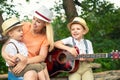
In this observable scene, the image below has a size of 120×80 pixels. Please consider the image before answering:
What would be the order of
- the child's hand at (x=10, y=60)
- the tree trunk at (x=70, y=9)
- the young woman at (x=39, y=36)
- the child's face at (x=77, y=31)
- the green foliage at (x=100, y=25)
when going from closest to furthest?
1. the child's hand at (x=10, y=60)
2. the young woman at (x=39, y=36)
3. the child's face at (x=77, y=31)
4. the green foliage at (x=100, y=25)
5. the tree trunk at (x=70, y=9)

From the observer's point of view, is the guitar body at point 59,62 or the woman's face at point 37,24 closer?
the woman's face at point 37,24

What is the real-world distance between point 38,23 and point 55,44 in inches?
18.1

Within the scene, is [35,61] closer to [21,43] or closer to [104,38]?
[21,43]

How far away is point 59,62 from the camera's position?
18.2 ft

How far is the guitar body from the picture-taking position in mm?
5469

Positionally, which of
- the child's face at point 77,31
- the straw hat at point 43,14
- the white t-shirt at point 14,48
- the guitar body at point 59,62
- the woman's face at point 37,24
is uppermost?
the straw hat at point 43,14

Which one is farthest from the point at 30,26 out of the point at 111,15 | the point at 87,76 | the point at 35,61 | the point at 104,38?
the point at 111,15

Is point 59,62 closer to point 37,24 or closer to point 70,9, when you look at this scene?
point 37,24

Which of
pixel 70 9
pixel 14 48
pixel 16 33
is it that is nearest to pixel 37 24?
pixel 16 33

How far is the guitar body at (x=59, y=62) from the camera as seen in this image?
547 cm

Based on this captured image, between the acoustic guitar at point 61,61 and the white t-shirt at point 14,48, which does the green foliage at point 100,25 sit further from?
the white t-shirt at point 14,48

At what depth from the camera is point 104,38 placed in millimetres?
10391

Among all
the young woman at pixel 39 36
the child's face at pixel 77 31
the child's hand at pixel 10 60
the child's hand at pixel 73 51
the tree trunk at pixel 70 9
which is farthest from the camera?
the tree trunk at pixel 70 9

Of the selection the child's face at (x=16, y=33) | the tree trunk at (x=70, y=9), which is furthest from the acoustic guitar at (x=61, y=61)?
the tree trunk at (x=70, y=9)
